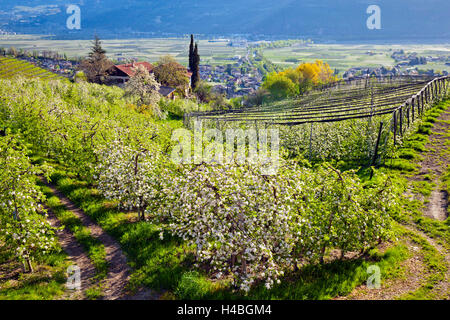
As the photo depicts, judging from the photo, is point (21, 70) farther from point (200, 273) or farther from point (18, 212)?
point (200, 273)

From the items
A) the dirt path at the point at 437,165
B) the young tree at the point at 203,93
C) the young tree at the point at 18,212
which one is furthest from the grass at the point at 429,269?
the young tree at the point at 203,93

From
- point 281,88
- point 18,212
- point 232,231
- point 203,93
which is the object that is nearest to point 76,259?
point 18,212

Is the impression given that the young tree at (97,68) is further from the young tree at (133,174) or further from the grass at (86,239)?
the young tree at (133,174)

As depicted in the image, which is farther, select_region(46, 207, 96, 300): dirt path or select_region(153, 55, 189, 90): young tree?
select_region(153, 55, 189, 90): young tree

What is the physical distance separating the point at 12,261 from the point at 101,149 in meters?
6.38

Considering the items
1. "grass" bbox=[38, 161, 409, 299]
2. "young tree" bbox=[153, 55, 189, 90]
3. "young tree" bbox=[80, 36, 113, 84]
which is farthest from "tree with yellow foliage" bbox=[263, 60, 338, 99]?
"grass" bbox=[38, 161, 409, 299]

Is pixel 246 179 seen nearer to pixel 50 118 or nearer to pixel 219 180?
pixel 219 180

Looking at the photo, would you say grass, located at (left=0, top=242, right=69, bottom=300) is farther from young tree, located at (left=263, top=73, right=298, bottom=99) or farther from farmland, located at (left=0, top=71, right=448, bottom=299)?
young tree, located at (left=263, top=73, right=298, bottom=99)

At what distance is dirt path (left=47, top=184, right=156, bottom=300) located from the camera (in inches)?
445

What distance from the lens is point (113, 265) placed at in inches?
513

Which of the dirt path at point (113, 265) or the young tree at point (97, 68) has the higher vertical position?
the young tree at point (97, 68)

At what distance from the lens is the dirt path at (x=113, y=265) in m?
11.3

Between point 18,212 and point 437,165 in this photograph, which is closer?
point 18,212

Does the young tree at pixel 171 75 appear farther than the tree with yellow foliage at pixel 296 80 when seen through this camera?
No
